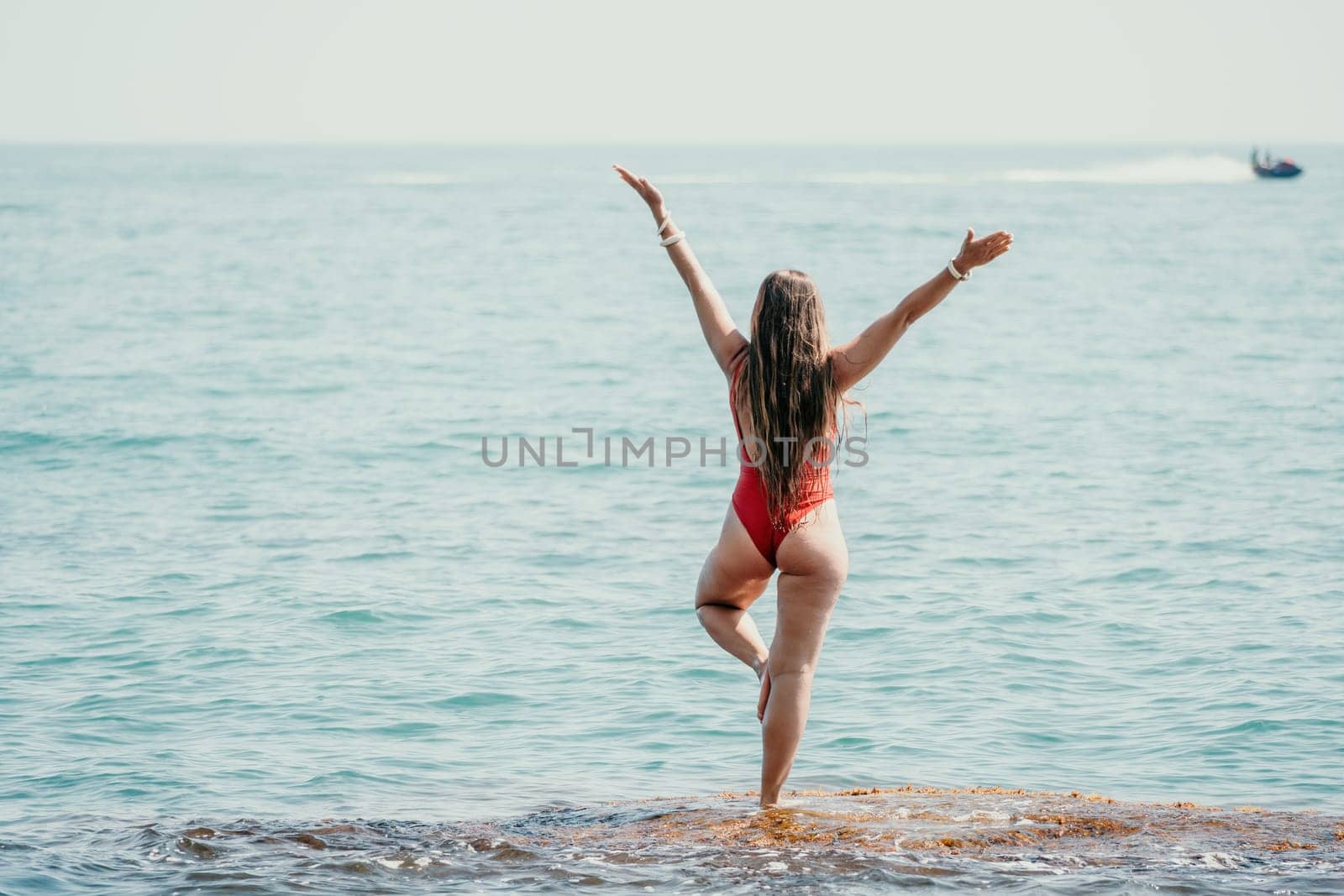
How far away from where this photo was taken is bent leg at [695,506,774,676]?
623 centimetres

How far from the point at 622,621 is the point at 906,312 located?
6746 millimetres

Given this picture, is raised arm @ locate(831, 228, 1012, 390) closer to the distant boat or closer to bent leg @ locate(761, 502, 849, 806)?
bent leg @ locate(761, 502, 849, 806)

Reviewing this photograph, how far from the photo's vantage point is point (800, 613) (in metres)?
6.17

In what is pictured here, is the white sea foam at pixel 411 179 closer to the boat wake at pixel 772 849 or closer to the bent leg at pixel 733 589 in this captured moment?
the boat wake at pixel 772 849

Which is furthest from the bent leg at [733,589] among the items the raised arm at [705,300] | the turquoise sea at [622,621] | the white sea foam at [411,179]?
the white sea foam at [411,179]

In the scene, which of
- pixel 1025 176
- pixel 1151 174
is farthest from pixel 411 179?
pixel 1151 174

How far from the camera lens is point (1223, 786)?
8242 millimetres

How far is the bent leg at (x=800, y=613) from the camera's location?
6.10m

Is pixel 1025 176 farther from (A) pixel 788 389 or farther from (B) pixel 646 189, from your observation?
(A) pixel 788 389

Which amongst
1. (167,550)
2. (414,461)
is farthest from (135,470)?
(167,550)

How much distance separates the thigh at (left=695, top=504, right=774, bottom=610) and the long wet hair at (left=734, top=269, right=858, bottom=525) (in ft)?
0.67

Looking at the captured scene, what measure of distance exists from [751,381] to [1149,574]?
27.7 feet

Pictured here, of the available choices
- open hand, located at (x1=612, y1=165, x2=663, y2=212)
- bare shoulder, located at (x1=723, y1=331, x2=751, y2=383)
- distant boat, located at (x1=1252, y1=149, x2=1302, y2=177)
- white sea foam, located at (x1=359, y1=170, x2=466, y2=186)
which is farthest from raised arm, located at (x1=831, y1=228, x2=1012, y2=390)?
white sea foam, located at (x1=359, y1=170, x2=466, y2=186)

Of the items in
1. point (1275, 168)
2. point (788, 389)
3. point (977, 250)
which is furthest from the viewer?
point (1275, 168)
